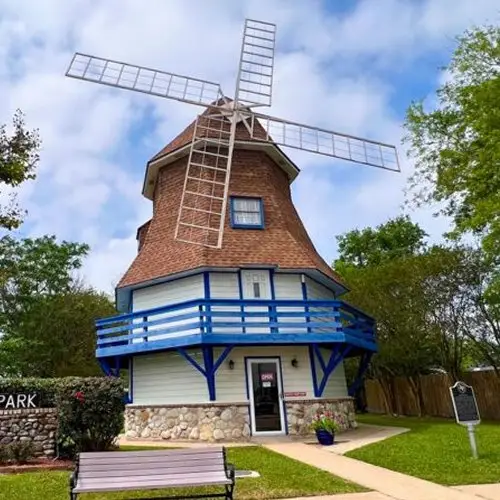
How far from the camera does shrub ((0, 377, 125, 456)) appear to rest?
33.3 feet

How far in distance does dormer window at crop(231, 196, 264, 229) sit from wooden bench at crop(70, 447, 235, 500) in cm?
1104

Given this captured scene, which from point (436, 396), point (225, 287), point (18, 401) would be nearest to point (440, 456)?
point (225, 287)

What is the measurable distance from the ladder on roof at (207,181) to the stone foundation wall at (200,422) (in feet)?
15.0

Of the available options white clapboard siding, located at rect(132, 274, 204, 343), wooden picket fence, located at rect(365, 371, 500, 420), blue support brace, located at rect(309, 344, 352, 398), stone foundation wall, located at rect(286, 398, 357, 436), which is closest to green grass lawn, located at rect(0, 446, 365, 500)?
stone foundation wall, located at rect(286, 398, 357, 436)

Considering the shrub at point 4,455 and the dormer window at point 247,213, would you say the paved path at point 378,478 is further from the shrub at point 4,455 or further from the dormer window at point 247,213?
the dormer window at point 247,213

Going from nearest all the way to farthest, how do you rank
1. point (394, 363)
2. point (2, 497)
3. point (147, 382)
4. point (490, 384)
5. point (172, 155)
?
point (2, 497) < point (147, 382) < point (172, 155) < point (490, 384) < point (394, 363)

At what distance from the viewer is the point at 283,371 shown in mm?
15180

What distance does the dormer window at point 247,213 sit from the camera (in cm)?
1673

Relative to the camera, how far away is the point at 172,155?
1791 cm

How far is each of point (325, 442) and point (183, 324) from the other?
16.5 ft

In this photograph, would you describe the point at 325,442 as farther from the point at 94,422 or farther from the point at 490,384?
the point at 490,384

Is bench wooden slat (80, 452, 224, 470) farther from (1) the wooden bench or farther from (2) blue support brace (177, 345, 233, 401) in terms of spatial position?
(2) blue support brace (177, 345, 233, 401)

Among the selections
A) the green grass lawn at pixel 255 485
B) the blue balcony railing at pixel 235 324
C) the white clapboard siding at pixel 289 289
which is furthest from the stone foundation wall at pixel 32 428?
the white clapboard siding at pixel 289 289

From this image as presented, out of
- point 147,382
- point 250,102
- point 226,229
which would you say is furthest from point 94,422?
point 250,102
